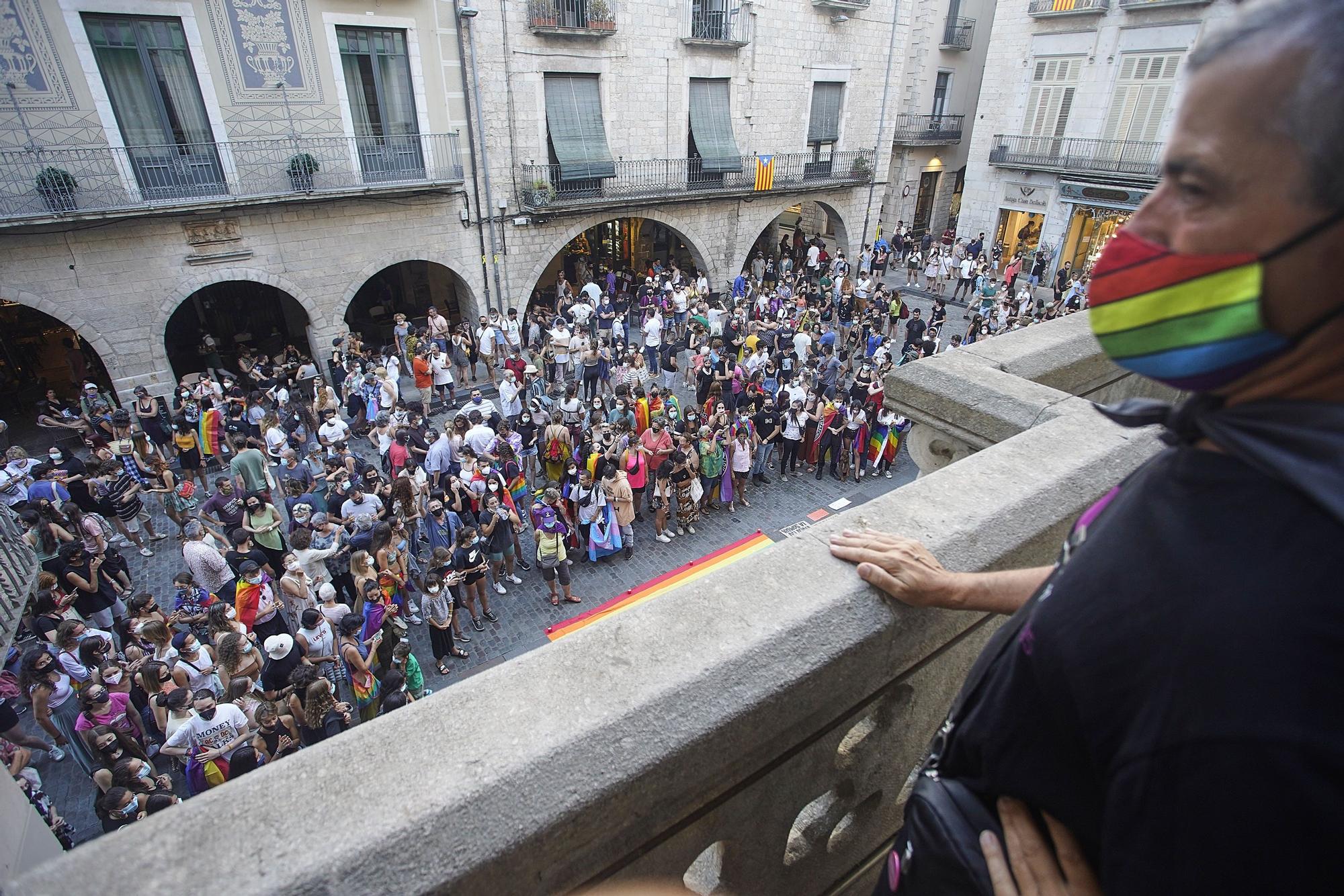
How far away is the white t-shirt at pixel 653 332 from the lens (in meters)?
A: 17.1

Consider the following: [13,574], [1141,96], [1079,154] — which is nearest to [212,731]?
[13,574]

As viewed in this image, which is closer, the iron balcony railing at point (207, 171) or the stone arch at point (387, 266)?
the iron balcony railing at point (207, 171)

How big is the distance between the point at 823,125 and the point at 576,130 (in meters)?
9.73

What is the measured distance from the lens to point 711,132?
71.1 ft

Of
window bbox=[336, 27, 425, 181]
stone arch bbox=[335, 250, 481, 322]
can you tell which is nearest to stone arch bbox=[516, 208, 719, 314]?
stone arch bbox=[335, 250, 481, 322]

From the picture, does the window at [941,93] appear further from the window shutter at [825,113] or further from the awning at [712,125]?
the awning at [712,125]

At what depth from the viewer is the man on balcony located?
0.79 metres

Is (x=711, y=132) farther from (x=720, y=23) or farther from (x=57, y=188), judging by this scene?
(x=57, y=188)

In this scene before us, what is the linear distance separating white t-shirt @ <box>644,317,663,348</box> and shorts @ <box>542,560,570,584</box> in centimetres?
864

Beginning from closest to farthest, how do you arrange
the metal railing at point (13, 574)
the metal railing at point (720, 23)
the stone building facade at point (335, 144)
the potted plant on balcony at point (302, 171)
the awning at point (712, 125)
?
the metal railing at point (13, 574) → the stone building facade at point (335, 144) → the potted plant on balcony at point (302, 171) → the metal railing at point (720, 23) → the awning at point (712, 125)

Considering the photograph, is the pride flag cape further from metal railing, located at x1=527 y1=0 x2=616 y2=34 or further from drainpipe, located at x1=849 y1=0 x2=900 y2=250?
drainpipe, located at x1=849 y1=0 x2=900 y2=250

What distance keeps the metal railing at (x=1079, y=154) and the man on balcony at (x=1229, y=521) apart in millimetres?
25971

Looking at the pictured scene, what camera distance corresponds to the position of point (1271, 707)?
2.67ft

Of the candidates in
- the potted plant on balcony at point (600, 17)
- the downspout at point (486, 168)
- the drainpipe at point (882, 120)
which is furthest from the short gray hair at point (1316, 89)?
the drainpipe at point (882, 120)
